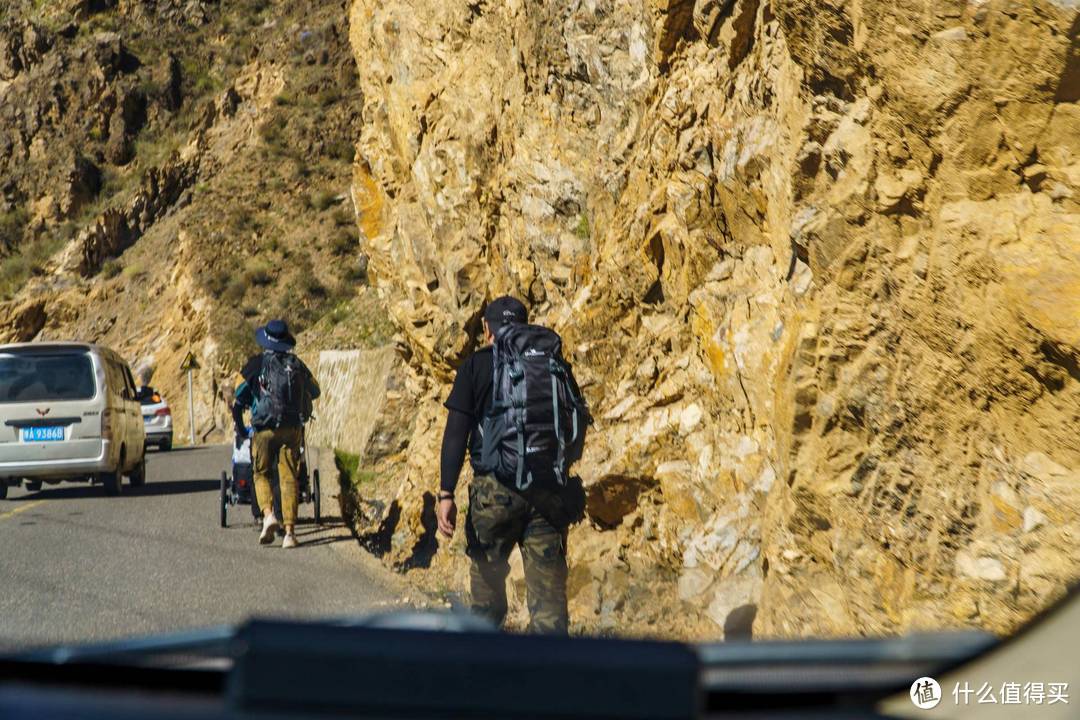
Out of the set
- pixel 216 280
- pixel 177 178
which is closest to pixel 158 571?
pixel 216 280

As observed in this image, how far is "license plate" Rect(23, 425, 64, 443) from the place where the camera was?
15.8m

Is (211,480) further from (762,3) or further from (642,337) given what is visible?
(762,3)

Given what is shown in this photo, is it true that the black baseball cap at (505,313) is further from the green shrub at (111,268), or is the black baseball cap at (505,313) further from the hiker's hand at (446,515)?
the green shrub at (111,268)

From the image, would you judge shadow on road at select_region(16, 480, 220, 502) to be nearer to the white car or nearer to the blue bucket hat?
the blue bucket hat

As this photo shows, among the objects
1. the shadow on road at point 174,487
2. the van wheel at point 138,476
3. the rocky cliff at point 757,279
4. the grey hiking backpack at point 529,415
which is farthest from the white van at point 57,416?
the grey hiking backpack at point 529,415

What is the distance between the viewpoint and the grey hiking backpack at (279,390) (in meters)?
11.5

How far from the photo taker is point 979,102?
527cm

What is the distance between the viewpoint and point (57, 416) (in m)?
16.0

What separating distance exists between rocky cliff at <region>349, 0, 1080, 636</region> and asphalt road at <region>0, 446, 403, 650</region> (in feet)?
3.31

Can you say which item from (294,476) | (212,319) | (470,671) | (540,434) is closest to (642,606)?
(540,434)

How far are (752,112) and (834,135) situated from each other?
148 centimetres

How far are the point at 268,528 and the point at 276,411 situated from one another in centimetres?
119
